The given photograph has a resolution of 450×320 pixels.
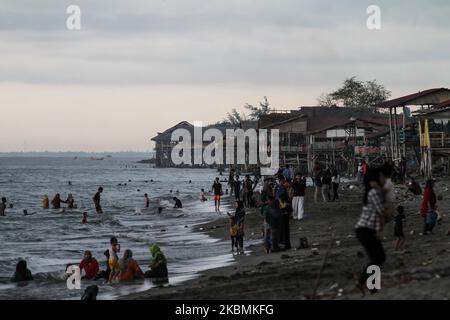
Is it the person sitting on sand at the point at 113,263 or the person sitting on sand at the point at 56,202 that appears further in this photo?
the person sitting on sand at the point at 56,202

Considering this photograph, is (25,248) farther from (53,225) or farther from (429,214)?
(429,214)

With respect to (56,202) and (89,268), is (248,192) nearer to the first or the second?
(56,202)

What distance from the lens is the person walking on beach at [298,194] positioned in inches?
972

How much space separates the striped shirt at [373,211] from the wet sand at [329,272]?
2.95 ft

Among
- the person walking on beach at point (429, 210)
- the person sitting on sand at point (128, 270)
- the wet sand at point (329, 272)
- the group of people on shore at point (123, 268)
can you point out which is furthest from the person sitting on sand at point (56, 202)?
the person walking on beach at point (429, 210)

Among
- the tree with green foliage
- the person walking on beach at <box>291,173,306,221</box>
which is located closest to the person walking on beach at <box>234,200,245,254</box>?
the person walking on beach at <box>291,173,306,221</box>

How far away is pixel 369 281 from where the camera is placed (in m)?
Answer: 11.3

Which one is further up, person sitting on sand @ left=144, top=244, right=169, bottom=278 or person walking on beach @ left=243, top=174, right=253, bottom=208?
person walking on beach @ left=243, top=174, right=253, bottom=208

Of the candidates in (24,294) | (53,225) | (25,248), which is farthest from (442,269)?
(53,225)

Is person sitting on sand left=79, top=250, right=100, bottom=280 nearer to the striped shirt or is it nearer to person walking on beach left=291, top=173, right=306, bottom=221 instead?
person walking on beach left=291, top=173, right=306, bottom=221

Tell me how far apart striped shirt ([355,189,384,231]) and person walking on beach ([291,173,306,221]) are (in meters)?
14.2

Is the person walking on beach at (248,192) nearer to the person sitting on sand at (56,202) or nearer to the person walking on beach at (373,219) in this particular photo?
the person sitting on sand at (56,202)

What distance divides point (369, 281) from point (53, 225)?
27578 mm

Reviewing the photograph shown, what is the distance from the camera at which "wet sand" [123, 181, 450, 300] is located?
1123 cm
